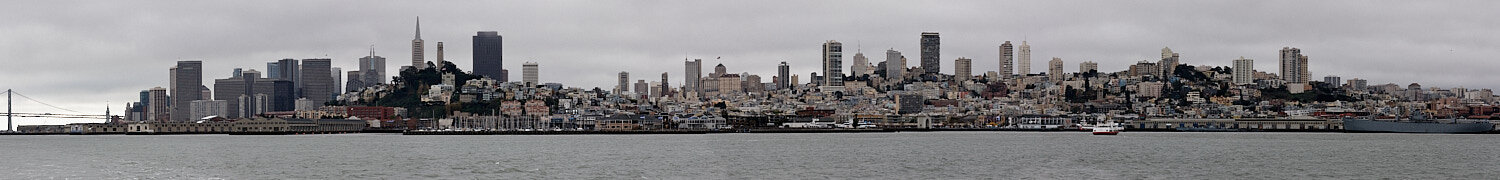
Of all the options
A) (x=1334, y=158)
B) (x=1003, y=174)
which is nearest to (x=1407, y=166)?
(x=1334, y=158)

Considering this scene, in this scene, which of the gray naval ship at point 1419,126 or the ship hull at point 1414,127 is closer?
the ship hull at point 1414,127

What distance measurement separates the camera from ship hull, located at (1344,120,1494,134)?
573 feet

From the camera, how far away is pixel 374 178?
60000 mm

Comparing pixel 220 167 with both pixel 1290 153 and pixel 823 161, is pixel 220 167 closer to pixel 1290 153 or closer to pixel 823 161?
pixel 823 161

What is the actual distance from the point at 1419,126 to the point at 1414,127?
1.92 feet

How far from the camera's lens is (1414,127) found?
600ft

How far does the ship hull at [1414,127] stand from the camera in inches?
6880

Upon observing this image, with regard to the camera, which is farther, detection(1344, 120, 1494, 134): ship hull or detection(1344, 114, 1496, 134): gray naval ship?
detection(1344, 114, 1496, 134): gray naval ship

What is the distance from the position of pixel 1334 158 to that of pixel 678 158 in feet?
115

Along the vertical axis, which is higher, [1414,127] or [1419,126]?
[1419,126]

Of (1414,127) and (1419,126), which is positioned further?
(1414,127)

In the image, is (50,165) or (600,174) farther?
(50,165)

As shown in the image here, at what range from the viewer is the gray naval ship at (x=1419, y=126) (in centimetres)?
17488

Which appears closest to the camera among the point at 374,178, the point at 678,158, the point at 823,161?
the point at 374,178
